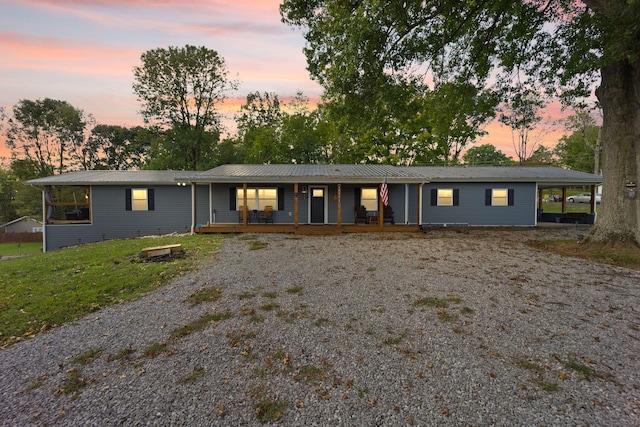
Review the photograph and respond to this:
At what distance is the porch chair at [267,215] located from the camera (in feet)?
42.8

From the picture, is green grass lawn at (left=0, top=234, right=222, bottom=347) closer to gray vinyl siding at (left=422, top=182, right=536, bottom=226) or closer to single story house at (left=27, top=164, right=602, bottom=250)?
single story house at (left=27, top=164, right=602, bottom=250)

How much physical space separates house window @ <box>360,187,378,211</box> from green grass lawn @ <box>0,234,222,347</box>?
25.7 ft

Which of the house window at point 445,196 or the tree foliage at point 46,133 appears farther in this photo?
the tree foliage at point 46,133

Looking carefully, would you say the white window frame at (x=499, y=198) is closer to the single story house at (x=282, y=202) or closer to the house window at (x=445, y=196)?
the single story house at (x=282, y=202)

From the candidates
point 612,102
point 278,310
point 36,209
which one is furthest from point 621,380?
point 36,209

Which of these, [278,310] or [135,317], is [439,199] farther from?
[135,317]

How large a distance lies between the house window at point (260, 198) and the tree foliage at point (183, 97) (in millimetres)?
11840

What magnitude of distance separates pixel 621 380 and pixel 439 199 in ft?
42.1

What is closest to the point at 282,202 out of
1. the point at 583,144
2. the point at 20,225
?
the point at 20,225

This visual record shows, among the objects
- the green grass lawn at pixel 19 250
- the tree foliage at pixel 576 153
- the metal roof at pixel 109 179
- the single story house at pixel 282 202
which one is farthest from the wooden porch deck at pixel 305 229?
the tree foliage at pixel 576 153

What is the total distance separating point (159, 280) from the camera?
563 cm

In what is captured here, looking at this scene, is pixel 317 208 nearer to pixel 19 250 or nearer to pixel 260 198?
pixel 260 198

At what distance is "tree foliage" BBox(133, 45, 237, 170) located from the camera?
73.3 ft

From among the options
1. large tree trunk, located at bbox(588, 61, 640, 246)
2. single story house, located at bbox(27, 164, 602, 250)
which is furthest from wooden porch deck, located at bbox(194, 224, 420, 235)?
large tree trunk, located at bbox(588, 61, 640, 246)
